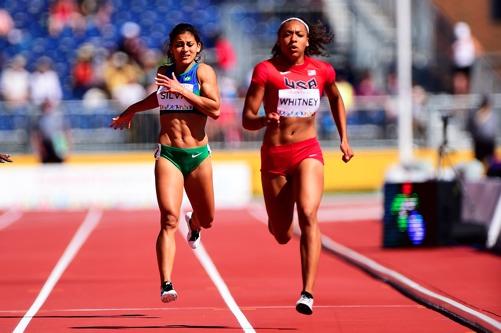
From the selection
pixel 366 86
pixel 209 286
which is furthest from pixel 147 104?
pixel 366 86

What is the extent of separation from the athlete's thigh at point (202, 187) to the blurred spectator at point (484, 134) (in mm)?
17790

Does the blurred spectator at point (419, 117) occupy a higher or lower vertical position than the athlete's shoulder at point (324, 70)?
lower

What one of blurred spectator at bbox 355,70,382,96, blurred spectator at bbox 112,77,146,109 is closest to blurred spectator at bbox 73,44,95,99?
blurred spectator at bbox 112,77,146,109

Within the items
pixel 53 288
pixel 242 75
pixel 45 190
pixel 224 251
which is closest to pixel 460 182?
pixel 224 251

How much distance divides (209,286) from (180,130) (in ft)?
10.9

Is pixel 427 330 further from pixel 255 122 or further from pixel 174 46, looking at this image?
pixel 174 46

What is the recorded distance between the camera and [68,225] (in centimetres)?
2395

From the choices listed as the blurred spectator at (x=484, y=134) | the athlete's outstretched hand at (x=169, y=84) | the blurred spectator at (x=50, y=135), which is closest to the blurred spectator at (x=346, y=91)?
the blurred spectator at (x=484, y=134)

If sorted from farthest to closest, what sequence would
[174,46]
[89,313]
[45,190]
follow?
[45,190] → [89,313] → [174,46]

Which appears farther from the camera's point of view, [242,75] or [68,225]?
[242,75]

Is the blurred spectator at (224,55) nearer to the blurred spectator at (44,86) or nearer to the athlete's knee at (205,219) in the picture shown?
the blurred spectator at (44,86)

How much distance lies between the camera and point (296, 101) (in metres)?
11.0

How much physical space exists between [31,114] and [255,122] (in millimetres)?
19948

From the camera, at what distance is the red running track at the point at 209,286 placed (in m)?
11.0
